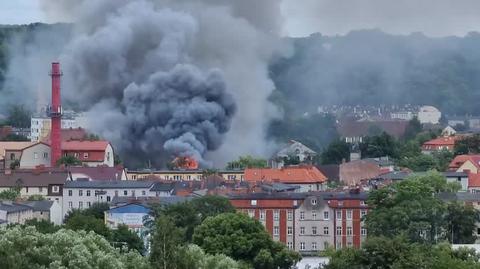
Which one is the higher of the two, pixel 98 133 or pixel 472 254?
pixel 98 133

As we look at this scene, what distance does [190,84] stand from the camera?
9181 centimetres

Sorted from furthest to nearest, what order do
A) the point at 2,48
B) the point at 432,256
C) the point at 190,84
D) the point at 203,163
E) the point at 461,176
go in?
the point at 2,48
the point at 190,84
the point at 203,163
the point at 461,176
the point at 432,256

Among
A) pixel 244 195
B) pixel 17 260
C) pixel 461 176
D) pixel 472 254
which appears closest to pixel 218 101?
pixel 461 176

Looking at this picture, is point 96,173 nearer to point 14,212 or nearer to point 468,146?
point 14,212

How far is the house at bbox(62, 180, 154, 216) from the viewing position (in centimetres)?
6675

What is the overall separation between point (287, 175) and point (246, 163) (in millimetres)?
9296

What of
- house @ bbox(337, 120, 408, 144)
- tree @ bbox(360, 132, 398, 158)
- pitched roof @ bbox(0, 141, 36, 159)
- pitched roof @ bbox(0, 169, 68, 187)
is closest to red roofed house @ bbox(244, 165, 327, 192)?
pitched roof @ bbox(0, 169, 68, 187)

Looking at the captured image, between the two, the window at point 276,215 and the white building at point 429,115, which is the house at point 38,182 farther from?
the white building at point 429,115

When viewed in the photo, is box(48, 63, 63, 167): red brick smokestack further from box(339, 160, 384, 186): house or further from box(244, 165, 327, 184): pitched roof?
box(339, 160, 384, 186): house

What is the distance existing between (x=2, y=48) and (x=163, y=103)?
74074 mm

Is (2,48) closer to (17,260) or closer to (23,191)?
(23,191)

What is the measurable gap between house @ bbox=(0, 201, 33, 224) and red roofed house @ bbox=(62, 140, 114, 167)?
21.2 m

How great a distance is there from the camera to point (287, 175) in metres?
75.6

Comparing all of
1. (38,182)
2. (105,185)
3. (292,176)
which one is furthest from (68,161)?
(105,185)
